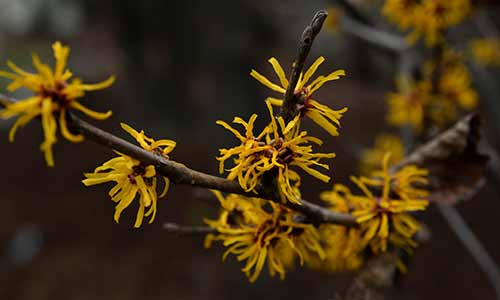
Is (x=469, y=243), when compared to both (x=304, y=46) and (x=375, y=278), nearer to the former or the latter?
(x=375, y=278)

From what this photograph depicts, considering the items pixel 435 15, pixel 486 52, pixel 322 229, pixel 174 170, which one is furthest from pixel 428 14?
pixel 486 52

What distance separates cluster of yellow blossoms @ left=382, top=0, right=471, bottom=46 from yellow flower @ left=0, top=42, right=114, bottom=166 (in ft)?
2.67

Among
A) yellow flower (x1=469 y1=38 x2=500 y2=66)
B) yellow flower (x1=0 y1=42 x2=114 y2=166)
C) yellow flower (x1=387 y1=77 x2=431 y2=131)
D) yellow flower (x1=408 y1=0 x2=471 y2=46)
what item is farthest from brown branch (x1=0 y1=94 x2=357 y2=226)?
yellow flower (x1=469 y1=38 x2=500 y2=66)

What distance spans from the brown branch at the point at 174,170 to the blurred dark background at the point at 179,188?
2086mm

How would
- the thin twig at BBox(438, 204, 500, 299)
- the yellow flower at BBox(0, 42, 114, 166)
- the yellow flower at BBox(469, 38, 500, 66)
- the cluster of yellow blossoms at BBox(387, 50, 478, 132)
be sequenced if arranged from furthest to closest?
1. the yellow flower at BBox(469, 38, 500, 66)
2. the thin twig at BBox(438, 204, 500, 299)
3. the cluster of yellow blossoms at BBox(387, 50, 478, 132)
4. the yellow flower at BBox(0, 42, 114, 166)

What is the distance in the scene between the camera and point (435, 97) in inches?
49.8

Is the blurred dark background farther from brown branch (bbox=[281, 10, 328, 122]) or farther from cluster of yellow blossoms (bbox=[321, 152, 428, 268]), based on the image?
brown branch (bbox=[281, 10, 328, 122])

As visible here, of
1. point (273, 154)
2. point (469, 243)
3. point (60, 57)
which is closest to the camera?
point (60, 57)

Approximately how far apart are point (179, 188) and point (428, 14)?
3.88m

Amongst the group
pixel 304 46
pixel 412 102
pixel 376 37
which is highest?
pixel 376 37

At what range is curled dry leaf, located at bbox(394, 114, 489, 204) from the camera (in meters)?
0.88

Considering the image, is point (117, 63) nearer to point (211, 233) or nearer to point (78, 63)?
point (78, 63)

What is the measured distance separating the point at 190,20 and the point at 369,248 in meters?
3.90

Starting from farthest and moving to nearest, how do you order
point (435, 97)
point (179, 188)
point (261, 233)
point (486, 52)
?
point (179, 188) < point (486, 52) < point (435, 97) < point (261, 233)
